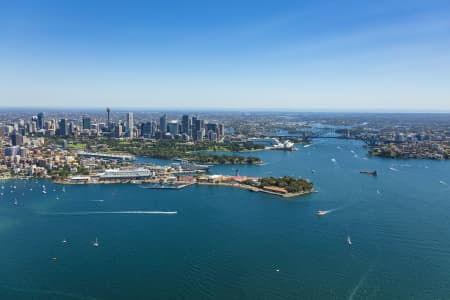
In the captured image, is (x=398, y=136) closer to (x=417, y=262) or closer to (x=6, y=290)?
(x=417, y=262)

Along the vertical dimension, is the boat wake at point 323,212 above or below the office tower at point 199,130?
below

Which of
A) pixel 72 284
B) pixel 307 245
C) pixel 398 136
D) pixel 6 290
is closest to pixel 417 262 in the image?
pixel 307 245

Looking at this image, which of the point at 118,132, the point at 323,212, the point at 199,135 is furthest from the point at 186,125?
the point at 323,212

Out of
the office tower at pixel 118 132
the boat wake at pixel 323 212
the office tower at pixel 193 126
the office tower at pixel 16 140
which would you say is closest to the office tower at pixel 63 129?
the office tower at pixel 118 132

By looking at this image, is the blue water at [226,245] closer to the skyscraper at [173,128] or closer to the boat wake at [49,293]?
the boat wake at [49,293]

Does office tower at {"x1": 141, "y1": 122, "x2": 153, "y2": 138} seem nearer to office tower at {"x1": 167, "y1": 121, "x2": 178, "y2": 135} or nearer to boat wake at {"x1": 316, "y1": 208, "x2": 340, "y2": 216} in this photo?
office tower at {"x1": 167, "y1": 121, "x2": 178, "y2": 135}

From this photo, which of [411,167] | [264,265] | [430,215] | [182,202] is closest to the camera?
[264,265]

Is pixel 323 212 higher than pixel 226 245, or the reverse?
pixel 323 212

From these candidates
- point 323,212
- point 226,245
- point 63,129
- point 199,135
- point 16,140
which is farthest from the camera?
point 63,129

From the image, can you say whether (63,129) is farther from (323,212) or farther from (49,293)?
(49,293)
